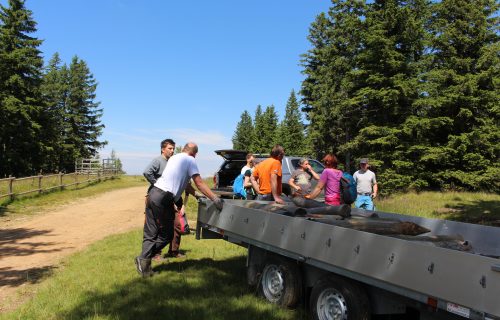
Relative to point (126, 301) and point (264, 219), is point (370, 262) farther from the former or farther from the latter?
point (126, 301)

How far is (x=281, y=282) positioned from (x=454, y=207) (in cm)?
1238

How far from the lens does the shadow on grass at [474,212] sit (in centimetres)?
1232

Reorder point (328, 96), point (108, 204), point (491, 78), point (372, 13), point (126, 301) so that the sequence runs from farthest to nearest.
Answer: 1. point (328, 96)
2. point (372, 13)
3. point (491, 78)
4. point (108, 204)
5. point (126, 301)

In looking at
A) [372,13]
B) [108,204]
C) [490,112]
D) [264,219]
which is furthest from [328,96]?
[264,219]

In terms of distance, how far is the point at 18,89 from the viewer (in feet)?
127

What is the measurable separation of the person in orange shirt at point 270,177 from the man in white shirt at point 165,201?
1.38m

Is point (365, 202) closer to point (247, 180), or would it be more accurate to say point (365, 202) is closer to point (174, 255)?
point (247, 180)

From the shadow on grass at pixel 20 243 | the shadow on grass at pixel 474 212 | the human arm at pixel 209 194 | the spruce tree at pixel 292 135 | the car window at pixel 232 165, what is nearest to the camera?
the human arm at pixel 209 194

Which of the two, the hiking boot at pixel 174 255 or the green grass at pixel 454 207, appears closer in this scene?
the hiking boot at pixel 174 255

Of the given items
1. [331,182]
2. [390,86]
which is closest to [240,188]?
[331,182]

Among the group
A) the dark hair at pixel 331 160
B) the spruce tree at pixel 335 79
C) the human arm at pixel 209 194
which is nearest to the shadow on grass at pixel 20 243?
the human arm at pixel 209 194

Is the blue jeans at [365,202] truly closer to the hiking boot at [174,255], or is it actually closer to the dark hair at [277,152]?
the dark hair at [277,152]

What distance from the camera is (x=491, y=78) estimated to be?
2355 centimetres

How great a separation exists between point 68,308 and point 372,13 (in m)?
24.4
